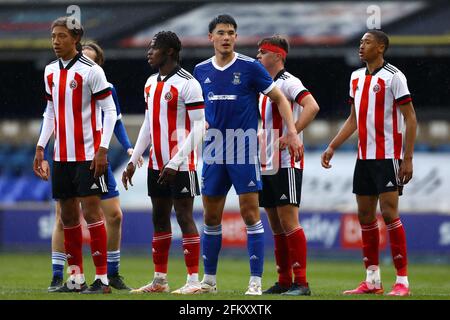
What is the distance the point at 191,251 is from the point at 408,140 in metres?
1.96

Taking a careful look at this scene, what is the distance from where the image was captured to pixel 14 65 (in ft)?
77.0

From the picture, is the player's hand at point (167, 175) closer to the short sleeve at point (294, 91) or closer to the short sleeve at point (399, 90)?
the short sleeve at point (294, 91)

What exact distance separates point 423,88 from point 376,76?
42.6ft

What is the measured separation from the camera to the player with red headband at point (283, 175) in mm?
8320

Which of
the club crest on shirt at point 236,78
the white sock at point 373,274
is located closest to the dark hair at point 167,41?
the club crest on shirt at point 236,78

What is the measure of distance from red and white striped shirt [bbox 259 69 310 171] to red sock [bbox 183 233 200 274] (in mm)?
858

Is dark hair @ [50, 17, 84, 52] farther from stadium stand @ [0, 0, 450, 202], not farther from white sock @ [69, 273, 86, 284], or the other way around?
stadium stand @ [0, 0, 450, 202]

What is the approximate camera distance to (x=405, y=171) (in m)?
→ 8.28

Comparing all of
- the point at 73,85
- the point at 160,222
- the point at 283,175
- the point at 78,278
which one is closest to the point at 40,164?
the point at 73,85

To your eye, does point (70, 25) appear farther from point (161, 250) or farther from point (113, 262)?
point (113, 262)

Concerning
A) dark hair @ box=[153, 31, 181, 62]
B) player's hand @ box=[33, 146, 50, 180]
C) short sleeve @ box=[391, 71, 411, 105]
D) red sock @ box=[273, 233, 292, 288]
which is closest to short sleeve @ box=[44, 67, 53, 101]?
player's hand @ box=[33, 146, 50, 180]

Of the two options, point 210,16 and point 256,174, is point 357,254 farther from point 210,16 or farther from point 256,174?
point 256,174

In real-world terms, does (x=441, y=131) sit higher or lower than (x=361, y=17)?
lower
